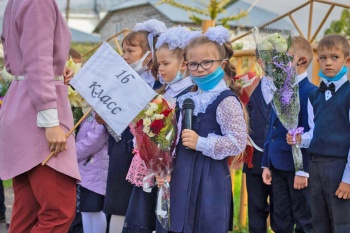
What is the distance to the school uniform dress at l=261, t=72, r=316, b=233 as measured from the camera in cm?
475

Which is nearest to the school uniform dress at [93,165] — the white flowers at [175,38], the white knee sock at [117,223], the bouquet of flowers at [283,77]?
the white knee sock at [117,223]

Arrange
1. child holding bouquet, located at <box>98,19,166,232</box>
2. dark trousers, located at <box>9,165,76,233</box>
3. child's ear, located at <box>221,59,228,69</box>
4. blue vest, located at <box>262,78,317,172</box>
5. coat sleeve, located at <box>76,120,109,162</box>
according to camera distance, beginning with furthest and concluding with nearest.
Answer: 1. coat sleeve, located at <box>76,120,109,162</box>
2. child holding bouquet, located at <box>98,19,166,232</box>
3. blue vest, located at <box>262,78,317,172</box>
4. child's ear, located at <box>221,59,228,69</box>
5. dark trousers, located at <box>9,165,76,233</box>

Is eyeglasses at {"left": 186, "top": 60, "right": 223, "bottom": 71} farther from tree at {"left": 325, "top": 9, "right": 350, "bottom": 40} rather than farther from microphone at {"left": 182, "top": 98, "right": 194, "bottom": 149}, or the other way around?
tree at {"left": 325, "top": 9, "right": 350, "bottom": 40}

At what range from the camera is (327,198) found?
4297 mm

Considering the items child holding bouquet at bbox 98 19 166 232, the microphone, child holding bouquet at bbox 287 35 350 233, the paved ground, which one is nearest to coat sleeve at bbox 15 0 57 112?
the microphone

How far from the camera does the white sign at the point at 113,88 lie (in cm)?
384

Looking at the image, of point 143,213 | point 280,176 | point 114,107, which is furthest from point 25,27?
point 280,176

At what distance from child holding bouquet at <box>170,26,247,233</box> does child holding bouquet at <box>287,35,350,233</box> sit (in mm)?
703

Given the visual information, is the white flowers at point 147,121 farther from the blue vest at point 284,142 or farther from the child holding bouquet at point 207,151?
the blue vest at point 284,142

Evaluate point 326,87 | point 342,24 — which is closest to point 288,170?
point 326,87

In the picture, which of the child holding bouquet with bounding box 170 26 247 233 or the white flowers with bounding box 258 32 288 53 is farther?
the white flowers with bounding box 258 32 288 53

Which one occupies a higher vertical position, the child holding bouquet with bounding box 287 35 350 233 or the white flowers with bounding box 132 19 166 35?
the white flowers with bounding box 132 19 166 35

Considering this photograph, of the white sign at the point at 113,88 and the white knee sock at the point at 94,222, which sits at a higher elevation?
the white sign at the point at 113,88

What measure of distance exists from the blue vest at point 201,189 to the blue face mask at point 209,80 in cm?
10
